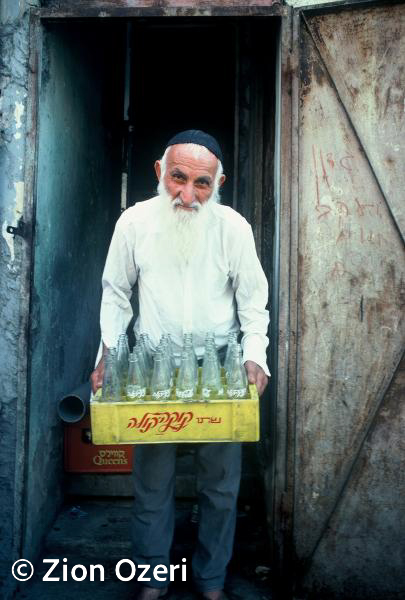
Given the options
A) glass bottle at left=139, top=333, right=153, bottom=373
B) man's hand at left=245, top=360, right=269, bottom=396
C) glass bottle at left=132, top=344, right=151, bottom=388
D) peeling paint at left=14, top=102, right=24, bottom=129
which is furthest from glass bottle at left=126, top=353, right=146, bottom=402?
peeling paint at left=14, top=102, right=24, bottom=129

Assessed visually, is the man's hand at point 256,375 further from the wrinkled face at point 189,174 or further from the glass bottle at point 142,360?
the wrinkled face at point 189,174

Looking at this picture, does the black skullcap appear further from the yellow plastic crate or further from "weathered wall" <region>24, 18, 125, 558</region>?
the yellow plastic crate

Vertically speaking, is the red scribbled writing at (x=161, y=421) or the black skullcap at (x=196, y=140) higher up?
the black skullcap at (x=196, y=140)

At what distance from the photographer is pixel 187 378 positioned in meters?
2.46

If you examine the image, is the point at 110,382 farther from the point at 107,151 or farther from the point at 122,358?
the point at 107,151

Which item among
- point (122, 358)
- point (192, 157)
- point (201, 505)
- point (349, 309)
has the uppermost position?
point (192, 157)

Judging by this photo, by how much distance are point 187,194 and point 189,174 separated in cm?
10

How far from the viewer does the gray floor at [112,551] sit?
294cm

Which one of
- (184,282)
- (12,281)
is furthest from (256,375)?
(12,281)

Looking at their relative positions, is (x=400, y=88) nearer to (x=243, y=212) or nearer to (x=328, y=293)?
(x=328, y=293)

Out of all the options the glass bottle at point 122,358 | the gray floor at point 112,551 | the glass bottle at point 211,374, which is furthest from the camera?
the gray floor at point 112,551

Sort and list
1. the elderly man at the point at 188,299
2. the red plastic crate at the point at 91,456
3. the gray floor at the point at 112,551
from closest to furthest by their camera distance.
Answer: the elderly man at the point at 188,299
the gray floor at the point at 112,551
the red plastic crate at the point at 91,456

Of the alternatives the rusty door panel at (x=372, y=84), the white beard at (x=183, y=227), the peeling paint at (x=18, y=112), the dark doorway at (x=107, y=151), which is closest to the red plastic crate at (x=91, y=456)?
the dark doorway at (x=107, y=151)

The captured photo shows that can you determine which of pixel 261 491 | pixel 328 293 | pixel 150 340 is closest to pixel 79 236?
pixel 150 340
